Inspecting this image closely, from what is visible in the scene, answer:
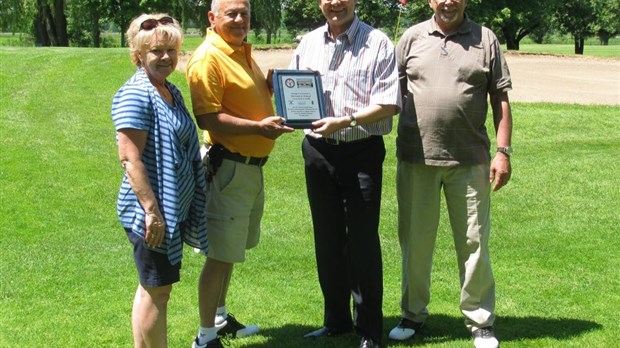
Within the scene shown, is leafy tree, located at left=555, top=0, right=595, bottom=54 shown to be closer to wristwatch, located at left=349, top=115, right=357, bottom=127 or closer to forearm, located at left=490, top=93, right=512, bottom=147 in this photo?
forearm, located at left=490, top=93, right=512, bottom=147

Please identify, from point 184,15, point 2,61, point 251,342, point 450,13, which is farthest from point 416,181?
point 184,15

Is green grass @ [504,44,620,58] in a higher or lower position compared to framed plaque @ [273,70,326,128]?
lower

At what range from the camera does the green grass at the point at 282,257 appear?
487 cm

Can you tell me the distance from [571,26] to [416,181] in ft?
170

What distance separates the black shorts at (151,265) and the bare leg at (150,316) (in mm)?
57

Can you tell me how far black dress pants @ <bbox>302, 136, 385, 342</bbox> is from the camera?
168 inches

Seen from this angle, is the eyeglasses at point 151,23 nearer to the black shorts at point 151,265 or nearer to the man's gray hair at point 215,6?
the man's gray hair at point 215,6

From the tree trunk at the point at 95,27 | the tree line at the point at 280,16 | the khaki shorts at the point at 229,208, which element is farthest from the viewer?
the tree trunk at the point at 95,27

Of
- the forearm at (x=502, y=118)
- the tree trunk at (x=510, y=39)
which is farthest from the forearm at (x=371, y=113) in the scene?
the tree trunk at (x=510, y=39)

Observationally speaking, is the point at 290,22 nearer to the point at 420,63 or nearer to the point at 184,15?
the point at 184,15

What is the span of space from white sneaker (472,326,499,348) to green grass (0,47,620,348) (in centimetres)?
9

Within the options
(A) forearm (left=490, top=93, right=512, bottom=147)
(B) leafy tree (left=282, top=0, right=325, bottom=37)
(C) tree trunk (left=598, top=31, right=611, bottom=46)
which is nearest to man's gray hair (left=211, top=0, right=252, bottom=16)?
(A) forearm (left=490, top=93, right=512, bottom=147)

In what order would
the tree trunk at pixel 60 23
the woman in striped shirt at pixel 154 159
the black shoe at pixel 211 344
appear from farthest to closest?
the tree trunk at pixel 60 23, the black shoe at pixel 211 344, the woman in striped shirt at pixel 154 159

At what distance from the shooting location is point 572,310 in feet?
17.1
